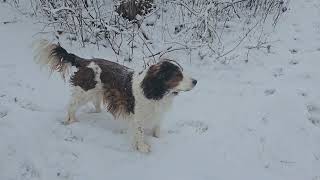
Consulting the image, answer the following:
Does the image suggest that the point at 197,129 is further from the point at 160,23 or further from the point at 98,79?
the point at 160,23

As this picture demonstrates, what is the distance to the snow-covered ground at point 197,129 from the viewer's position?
475 cm

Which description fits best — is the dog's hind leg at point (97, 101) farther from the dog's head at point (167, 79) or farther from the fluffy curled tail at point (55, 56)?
the dog's head at point (167, 79)

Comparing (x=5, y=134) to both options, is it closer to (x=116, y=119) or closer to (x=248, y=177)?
(x=116, y=119)

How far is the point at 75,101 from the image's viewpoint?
540 centimetres

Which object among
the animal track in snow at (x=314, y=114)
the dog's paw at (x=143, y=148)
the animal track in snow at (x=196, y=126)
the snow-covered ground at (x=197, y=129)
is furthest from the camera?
the animal track in snow at (x=314, y=114)

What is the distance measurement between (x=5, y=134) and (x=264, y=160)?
2782 millimetres

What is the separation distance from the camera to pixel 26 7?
8.45 m

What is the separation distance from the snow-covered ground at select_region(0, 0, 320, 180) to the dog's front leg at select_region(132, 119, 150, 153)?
0.27 feet

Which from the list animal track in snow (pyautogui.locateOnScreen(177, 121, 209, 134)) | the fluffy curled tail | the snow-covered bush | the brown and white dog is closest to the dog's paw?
the brown and white dog

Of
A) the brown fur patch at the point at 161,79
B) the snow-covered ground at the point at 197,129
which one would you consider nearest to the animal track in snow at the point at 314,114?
the snow-covered ground at the point at 197,129

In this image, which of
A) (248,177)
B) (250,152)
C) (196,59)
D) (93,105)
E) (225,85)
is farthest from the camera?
(196,59)

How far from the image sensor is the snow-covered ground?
475 cm

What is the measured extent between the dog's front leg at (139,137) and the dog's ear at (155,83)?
0.34 meters

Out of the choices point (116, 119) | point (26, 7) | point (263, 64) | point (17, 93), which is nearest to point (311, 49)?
point (263, 64)
